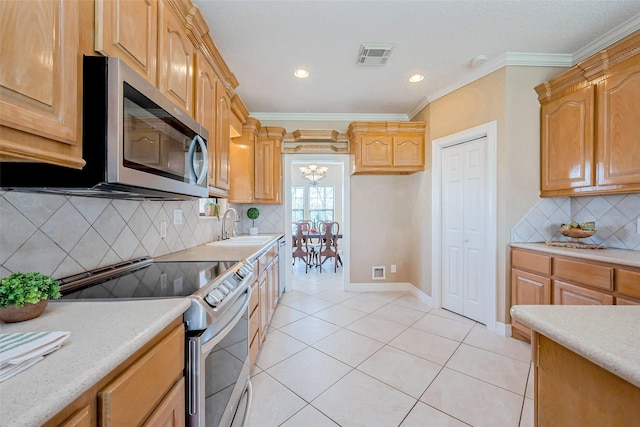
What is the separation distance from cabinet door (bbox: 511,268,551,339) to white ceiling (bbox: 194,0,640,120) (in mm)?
1966

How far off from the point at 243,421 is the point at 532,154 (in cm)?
314

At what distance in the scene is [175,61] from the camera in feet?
4.64

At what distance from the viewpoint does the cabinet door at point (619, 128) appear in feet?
5.86

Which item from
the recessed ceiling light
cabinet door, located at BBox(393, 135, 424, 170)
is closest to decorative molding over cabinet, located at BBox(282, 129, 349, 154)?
cabinet door, located at BBox(393, 135, 424, 170)

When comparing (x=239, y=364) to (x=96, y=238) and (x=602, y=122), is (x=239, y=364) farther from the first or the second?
(x=602, y=122)

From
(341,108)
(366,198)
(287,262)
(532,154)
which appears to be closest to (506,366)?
(532,154)

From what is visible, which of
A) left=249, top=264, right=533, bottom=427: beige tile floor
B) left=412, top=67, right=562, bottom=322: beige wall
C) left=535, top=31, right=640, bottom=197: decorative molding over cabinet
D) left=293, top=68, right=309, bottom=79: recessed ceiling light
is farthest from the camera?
left=293, top=68, right=309, bottom=79: recessed ceiling light

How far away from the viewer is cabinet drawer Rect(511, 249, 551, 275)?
2.07m

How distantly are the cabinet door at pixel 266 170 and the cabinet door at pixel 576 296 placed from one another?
301cm

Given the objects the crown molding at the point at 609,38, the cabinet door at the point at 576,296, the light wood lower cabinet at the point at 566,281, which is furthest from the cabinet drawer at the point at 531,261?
the crown molding at the point at 609,38

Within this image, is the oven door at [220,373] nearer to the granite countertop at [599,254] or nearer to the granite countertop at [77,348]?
the granite countertop at [77,348]

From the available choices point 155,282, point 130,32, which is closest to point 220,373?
point 155,282

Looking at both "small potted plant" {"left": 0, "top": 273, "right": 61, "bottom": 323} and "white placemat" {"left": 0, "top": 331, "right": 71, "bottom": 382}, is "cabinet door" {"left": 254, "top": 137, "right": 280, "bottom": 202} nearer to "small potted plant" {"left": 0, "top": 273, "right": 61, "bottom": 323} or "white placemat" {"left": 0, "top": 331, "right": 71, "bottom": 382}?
"small potted plant" {"left": 0, "top": 273, "right": 61, "bottom": 323}

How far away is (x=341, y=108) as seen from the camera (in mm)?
3527
